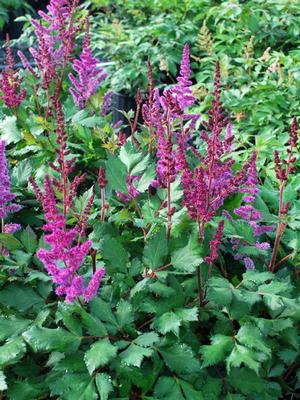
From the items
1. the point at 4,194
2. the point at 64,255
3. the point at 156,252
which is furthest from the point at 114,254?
the point at 4,194

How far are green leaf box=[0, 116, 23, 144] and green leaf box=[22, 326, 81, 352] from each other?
0.85 m

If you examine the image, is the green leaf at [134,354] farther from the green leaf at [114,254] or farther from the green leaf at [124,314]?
the green leaf at [114,254]

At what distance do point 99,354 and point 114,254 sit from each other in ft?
1.07

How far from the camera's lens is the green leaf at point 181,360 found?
148 centimetres

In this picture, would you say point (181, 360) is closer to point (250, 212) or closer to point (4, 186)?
point (250, 212)

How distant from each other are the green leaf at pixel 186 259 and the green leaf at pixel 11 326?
15.7 inches

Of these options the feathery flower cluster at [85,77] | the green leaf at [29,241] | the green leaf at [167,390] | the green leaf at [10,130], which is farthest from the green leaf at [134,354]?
the feathery flower cluster at [85,77]

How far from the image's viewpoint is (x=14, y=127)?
2145 mm

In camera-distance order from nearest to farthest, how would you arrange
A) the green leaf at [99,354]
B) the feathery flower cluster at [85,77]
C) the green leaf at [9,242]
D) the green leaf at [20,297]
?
the green leaf at [99,354] → the green leaf at [20,297] → the green leaf at [9,242] → the feathery flower cluster at [85,77]

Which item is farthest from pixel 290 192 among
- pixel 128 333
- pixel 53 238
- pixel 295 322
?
pixel 53 238

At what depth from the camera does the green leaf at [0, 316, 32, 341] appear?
59.6 inches

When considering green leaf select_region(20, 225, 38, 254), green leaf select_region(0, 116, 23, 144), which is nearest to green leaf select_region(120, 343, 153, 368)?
green leaf select_region(20, 225, 38, 254)

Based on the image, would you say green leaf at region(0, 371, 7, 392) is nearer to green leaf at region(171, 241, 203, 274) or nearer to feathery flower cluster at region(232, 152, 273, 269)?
green leaf at region(171, 241, 203, 274)

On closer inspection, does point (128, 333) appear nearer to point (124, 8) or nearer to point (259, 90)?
point (259, 90)
